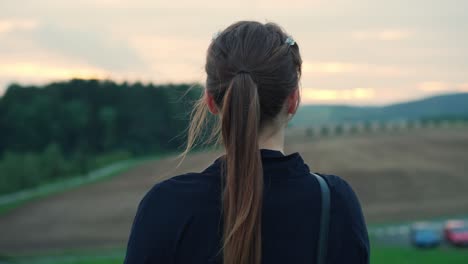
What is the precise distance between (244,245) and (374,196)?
1691 inches

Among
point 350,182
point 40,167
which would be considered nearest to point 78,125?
point 40,167

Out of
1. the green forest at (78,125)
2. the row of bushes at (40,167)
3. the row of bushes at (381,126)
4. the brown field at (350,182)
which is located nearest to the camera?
the brown field at (350,182)

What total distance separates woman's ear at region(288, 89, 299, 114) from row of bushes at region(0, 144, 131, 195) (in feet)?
174

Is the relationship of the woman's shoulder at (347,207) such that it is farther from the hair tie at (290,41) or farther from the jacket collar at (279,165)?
the hair tie at (290,41)

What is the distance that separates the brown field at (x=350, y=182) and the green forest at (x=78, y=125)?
592cm

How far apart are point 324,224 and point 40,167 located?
181 feet

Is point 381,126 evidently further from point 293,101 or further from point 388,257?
point 293,101

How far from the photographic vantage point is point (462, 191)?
43781mm

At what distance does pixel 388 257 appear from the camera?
26.3 metres

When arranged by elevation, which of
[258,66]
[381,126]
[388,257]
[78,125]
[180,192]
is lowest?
[381,126]

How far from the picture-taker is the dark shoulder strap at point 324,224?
1.92 metres

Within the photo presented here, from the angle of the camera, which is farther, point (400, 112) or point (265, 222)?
point (400, 112)

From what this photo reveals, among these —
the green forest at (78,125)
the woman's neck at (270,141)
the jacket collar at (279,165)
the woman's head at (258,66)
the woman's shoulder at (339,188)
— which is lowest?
the green forest at (78,125)

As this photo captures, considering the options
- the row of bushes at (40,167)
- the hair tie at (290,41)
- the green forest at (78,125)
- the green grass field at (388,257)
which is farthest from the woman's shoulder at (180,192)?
the green forest at (78,125)
